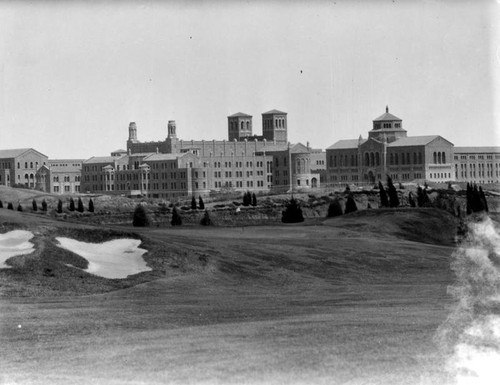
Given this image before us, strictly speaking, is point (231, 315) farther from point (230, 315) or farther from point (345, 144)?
point (345, 144)

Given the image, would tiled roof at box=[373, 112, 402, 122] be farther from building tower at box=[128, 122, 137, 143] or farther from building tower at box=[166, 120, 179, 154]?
building tower at box=[128, 122, 137, 143]

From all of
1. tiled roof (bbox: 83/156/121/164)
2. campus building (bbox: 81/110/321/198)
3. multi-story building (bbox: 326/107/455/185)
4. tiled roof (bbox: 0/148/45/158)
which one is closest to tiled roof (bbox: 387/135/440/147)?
multi-story building (bbox: 326/107/455/185)

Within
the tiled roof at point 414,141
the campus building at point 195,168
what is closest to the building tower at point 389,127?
the tiled roof at point 414,141

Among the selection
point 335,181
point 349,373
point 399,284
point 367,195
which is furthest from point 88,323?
point 335,181

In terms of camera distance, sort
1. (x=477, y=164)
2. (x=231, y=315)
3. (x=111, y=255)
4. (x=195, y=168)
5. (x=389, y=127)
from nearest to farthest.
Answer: (x=231, y=315)
(x=111, y=255)
(x=195, y=168)
(x=477, y=164)
(x=389, y=127)

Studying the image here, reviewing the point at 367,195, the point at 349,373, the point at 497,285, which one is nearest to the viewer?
the point at 349,373

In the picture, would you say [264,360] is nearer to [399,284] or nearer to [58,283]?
[58,283]

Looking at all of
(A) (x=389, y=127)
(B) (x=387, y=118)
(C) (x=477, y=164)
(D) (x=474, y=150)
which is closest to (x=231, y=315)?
(A) (x=389, y=127)
